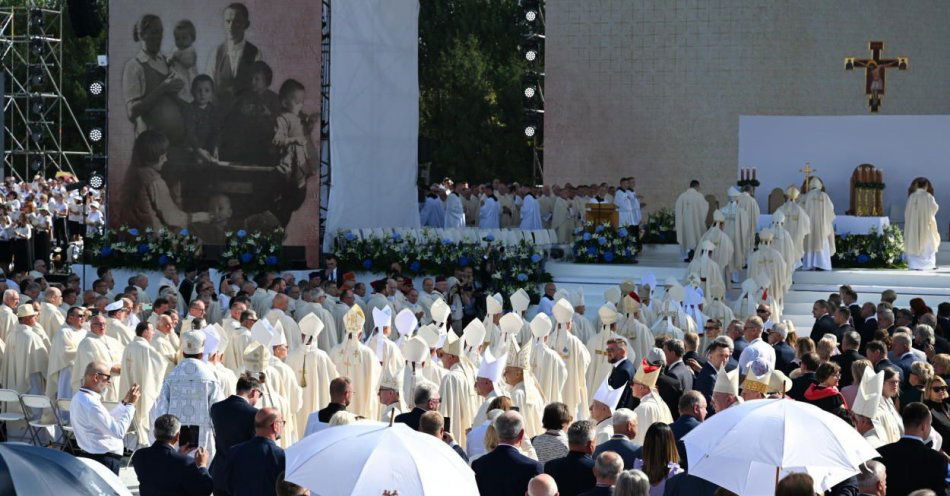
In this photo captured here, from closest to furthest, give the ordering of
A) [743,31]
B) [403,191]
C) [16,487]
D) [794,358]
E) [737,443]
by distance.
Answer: [16,487] < [737,443] < [794,358] < [403,191] < [743,31]

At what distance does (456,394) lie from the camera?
40.9 feet

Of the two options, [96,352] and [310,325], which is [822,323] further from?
[96,352]

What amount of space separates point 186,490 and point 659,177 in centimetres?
2507

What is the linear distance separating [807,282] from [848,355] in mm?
10532

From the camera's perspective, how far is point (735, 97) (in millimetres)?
32906

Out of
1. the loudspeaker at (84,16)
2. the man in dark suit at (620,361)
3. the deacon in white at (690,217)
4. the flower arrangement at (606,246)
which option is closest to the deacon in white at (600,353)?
the man in dark suit at (620,361)

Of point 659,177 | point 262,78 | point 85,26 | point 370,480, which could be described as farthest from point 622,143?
point 370,480

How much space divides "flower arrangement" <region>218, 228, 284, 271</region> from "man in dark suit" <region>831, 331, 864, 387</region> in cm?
1309

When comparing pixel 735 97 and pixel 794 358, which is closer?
pixel 794 358

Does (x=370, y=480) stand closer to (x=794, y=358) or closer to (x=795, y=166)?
(x=794, y=358)

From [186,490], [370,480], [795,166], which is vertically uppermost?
[795,166]

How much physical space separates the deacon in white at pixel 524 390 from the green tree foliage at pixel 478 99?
29627mm

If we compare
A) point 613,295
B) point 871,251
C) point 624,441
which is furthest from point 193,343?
point 871,251

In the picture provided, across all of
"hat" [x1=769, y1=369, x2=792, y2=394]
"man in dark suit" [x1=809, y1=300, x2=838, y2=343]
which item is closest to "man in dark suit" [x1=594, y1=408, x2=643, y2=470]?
"hat" [x1=769, y1=369, x2=792, y2=394]
